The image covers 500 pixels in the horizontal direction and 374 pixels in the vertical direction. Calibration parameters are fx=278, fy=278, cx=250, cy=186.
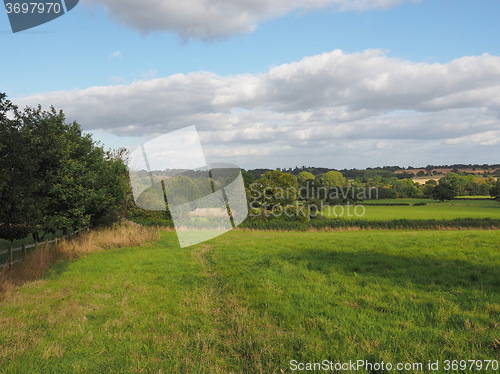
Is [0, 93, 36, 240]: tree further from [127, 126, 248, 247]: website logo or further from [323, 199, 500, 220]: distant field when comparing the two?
[323, 199, 500, 220]: distant field

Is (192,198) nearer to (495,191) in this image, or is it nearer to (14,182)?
(14,182)

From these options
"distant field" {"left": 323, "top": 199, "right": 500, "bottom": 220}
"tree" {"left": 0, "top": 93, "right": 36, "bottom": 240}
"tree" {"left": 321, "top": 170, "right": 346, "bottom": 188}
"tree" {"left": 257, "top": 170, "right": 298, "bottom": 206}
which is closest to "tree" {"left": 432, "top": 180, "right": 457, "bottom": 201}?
"distant field" {"left": 323, "top": 199, "right": 500, "bottom": 220}

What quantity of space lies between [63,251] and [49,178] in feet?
14.3

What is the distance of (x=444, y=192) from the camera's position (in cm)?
8281

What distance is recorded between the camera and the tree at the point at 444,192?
82.8 meters

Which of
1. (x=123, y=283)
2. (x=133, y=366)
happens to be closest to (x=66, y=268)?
(x=123, y=283)

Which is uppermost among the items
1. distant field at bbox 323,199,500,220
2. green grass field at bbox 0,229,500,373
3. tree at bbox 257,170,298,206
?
tree at bbox 257,170,298,206

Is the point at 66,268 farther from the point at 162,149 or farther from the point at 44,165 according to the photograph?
the point at 162,149

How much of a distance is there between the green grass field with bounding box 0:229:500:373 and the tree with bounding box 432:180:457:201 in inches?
3334

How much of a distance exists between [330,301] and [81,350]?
6.04 m

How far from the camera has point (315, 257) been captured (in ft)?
44.4

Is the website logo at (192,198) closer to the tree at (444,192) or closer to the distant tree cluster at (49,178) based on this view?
the distant tree cluster at (49,178)

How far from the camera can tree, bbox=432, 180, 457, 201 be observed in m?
82.8

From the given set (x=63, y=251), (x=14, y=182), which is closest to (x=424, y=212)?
(x=63, y=251)
